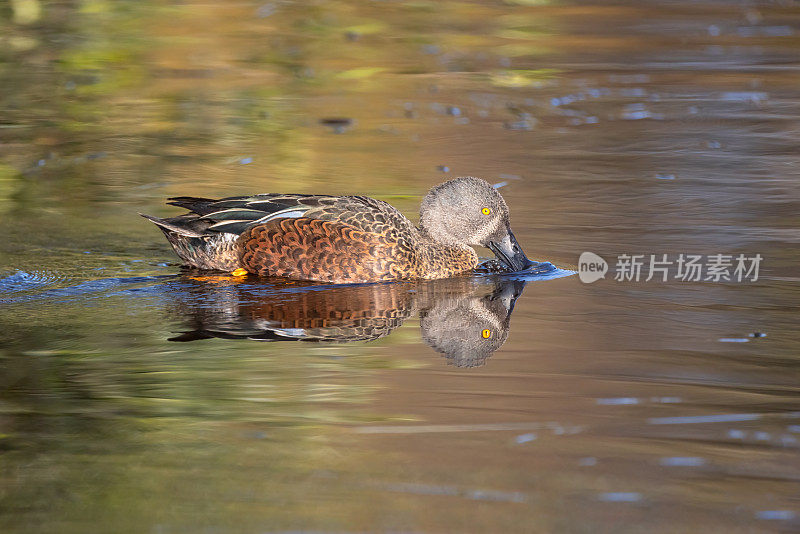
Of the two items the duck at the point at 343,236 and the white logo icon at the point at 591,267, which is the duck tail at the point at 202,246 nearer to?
the duck at the point at 343,236

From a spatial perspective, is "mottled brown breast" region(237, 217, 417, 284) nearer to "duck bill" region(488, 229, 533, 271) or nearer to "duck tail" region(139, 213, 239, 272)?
"duck tail" region(139, 213, 239, 272)

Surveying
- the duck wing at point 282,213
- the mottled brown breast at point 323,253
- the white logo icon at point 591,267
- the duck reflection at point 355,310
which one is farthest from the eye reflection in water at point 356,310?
the duck wing at point 282,213

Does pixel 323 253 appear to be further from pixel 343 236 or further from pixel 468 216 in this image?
pixel 468 216

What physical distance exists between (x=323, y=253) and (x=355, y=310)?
0.85m

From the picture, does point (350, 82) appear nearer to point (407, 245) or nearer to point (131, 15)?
point (131, 15)

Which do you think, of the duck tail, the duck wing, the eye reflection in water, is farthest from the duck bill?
the duck tail

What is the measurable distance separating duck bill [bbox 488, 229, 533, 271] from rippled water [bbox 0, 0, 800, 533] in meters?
0.16

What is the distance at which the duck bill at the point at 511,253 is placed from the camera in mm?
8359

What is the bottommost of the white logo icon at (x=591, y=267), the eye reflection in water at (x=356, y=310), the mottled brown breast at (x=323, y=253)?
the eye reflection in water at (x=356, y=310)

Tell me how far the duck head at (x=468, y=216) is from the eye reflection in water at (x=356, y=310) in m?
0.30

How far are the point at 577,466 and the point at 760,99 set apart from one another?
1011cm

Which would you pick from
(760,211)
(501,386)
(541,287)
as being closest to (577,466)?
(501,386)

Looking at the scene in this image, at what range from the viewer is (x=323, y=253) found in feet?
26.5

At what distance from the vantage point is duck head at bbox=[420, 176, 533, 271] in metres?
8.55
